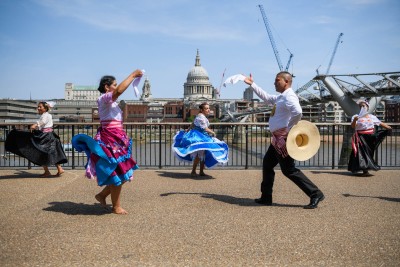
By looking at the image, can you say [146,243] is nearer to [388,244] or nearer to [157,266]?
[157,266]

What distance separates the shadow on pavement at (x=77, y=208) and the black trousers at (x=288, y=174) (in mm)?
2129

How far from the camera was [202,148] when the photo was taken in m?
7.99

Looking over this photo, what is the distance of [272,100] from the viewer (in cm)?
567

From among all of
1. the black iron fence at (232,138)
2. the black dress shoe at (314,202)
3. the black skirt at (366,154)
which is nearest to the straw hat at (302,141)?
the black dress shoe at (314,202)

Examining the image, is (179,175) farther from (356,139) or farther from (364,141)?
(364,141)

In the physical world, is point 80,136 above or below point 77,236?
above

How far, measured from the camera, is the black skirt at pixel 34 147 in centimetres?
775

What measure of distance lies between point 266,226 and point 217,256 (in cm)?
113

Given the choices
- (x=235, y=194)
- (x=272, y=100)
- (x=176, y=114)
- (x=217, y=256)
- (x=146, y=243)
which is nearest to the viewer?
(x=217, y=256)

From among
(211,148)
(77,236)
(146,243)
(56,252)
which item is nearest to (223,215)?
(146,243)

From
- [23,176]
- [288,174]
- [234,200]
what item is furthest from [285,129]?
[23,176]

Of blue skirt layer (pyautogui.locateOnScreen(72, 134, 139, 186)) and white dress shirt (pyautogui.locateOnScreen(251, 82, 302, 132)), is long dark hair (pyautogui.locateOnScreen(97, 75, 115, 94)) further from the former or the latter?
white dress shirt (pyautogui.locateOnScreen(251, 82, 302, 132))

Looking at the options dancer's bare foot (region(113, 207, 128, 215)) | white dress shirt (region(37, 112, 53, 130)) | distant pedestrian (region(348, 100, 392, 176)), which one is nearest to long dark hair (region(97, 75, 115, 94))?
dancer's bare foot (region(113, 207, 128, 215))

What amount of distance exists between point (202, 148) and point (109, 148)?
342 centimetres
